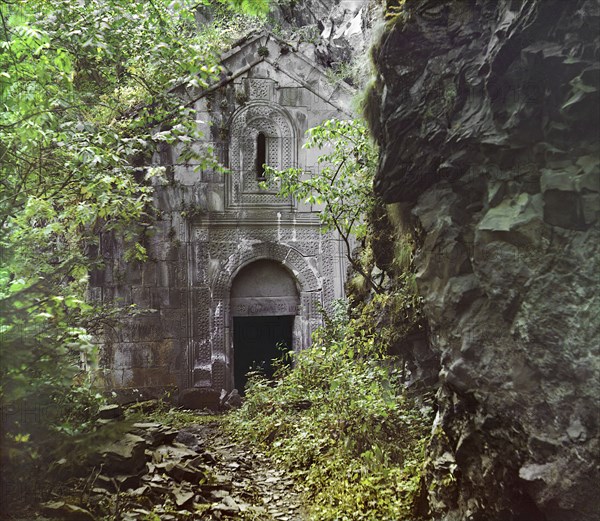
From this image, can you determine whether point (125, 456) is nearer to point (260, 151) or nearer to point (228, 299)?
point (228, 299)

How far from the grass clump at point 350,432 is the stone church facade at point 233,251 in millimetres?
2327

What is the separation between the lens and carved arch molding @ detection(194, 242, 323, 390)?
33.0 feet

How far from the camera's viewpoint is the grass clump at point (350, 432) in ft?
15.5

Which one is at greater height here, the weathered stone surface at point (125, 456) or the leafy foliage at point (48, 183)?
the leafy foliage at point (48, 183)

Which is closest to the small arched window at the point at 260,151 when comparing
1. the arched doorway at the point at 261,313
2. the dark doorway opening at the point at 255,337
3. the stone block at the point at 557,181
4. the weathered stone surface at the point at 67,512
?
the arched doorway at the point at 261,313

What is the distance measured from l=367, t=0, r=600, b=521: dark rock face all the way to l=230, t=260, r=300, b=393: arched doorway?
6.28 m

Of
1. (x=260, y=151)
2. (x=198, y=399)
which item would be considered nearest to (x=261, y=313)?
(x=198, y=399)

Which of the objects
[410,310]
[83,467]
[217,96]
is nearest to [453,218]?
[410,310]

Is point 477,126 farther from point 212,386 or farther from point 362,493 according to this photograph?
point 212,386

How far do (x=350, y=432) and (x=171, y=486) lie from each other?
1.88 metres

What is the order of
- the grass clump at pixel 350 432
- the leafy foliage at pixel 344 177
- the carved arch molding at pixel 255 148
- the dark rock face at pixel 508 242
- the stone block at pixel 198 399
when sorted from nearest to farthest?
the dark rock face at pixel 508 242 < the grass clump at pixel 350 432 < the leafy foliage at pixel 344 177 < the stone block at pixel 198 399 < the carved arch molding at pixel 255 148

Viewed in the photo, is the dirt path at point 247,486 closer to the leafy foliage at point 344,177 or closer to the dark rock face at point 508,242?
the dark rock face at point 508,242

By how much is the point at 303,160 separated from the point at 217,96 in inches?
79.2

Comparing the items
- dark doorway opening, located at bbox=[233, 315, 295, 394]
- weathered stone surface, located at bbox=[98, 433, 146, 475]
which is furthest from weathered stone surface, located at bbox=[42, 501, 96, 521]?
dark doorway opening, located at bbox=[233, 315, 295, 394]
